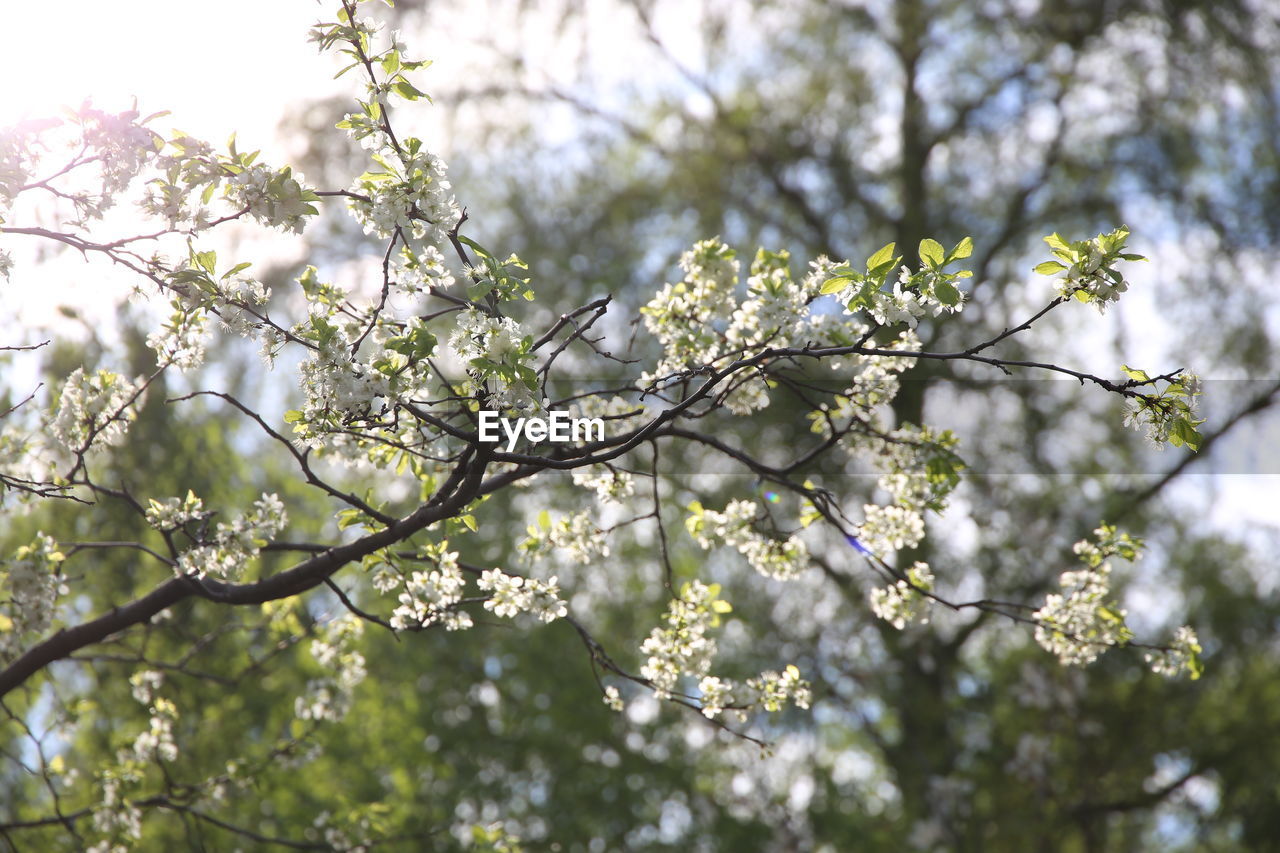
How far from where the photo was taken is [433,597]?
3.09m

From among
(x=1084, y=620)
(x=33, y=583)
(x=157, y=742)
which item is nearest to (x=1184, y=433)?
(x=1084, y=620)

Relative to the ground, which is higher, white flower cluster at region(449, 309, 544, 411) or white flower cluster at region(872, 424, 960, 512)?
white flower cluster at region(872, 424, 960, 512)

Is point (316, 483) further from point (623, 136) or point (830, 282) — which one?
point (623, 136)

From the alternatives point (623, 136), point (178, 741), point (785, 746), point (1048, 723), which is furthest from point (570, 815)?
point (623, 136)

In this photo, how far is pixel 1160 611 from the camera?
8820mm

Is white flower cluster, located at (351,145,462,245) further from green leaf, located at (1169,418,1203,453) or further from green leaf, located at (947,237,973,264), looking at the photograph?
green leaf, located at (1169,418,1203,453)

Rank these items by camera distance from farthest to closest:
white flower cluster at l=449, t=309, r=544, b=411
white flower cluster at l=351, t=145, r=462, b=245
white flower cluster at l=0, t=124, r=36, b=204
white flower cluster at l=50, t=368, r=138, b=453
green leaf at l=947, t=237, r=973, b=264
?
white flower cluster at l=50, t=368, r=138, b=453 < white flower cluster at l=0, t=124, r=36, b=204 < white flower cluster at l=351, t=145, r=462, b=245 < white flower cluster at l=449, t=309, r=544, b=411 < green leaf at l=947, t=237, r=973, b=264

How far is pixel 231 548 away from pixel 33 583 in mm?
880

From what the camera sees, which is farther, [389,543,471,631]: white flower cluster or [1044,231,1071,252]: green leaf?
[389,543,471,631]: white flower cluster

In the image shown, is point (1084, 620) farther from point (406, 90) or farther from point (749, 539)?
point (406, 90)

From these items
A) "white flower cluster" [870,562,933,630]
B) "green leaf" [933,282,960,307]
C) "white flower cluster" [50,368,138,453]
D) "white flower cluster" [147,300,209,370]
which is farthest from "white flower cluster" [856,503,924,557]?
"white flower cluster" [50,368,138,453]

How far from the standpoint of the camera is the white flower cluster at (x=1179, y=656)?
3.47 metres

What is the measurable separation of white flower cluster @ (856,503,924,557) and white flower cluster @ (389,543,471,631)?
1.50 m

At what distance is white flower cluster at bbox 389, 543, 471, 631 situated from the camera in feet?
10.0
